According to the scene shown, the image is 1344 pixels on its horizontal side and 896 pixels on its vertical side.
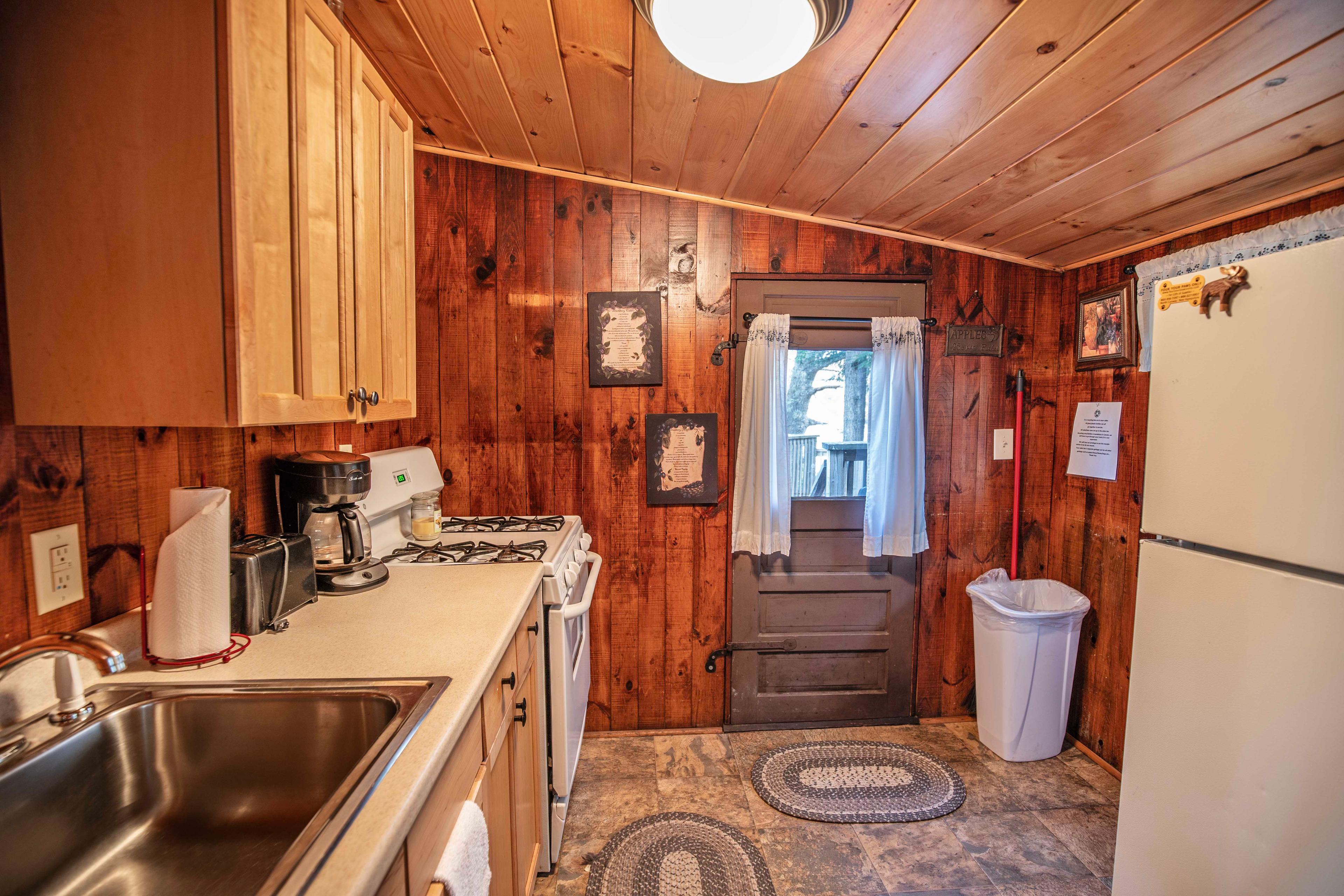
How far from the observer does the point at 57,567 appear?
923 millimetres

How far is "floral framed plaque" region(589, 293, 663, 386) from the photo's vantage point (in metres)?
2.28

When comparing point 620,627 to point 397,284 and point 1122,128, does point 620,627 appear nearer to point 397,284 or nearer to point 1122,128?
point 397,284

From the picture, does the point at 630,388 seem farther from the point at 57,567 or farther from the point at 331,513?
the point at 57,567

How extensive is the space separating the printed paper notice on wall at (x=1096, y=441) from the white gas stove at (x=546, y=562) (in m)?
2.05

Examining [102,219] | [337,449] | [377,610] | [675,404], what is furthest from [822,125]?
[337,449]

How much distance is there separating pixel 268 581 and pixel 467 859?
710 millimetres

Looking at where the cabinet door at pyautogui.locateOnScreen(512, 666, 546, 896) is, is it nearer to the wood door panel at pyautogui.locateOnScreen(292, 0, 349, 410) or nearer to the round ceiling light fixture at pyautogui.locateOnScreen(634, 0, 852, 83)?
the wood door panel at pyautogui.locateOnScreen(292, 0, 349, 410)

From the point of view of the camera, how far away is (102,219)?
86 cm

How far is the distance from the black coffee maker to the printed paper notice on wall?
263 centimetres

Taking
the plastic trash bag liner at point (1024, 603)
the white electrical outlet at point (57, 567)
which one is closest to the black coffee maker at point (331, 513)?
the white electrical outlet at point (57, 567)

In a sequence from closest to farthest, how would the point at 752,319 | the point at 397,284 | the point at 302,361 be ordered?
1. the point at 302,361
2. the point at 397,284
3. the point at 752,319

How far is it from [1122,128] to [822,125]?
0.73m

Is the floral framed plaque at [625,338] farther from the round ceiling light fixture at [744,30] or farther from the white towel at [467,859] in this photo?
the white towel at [467,859]

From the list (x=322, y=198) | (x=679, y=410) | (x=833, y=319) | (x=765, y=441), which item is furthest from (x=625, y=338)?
(x=322, y=198)
